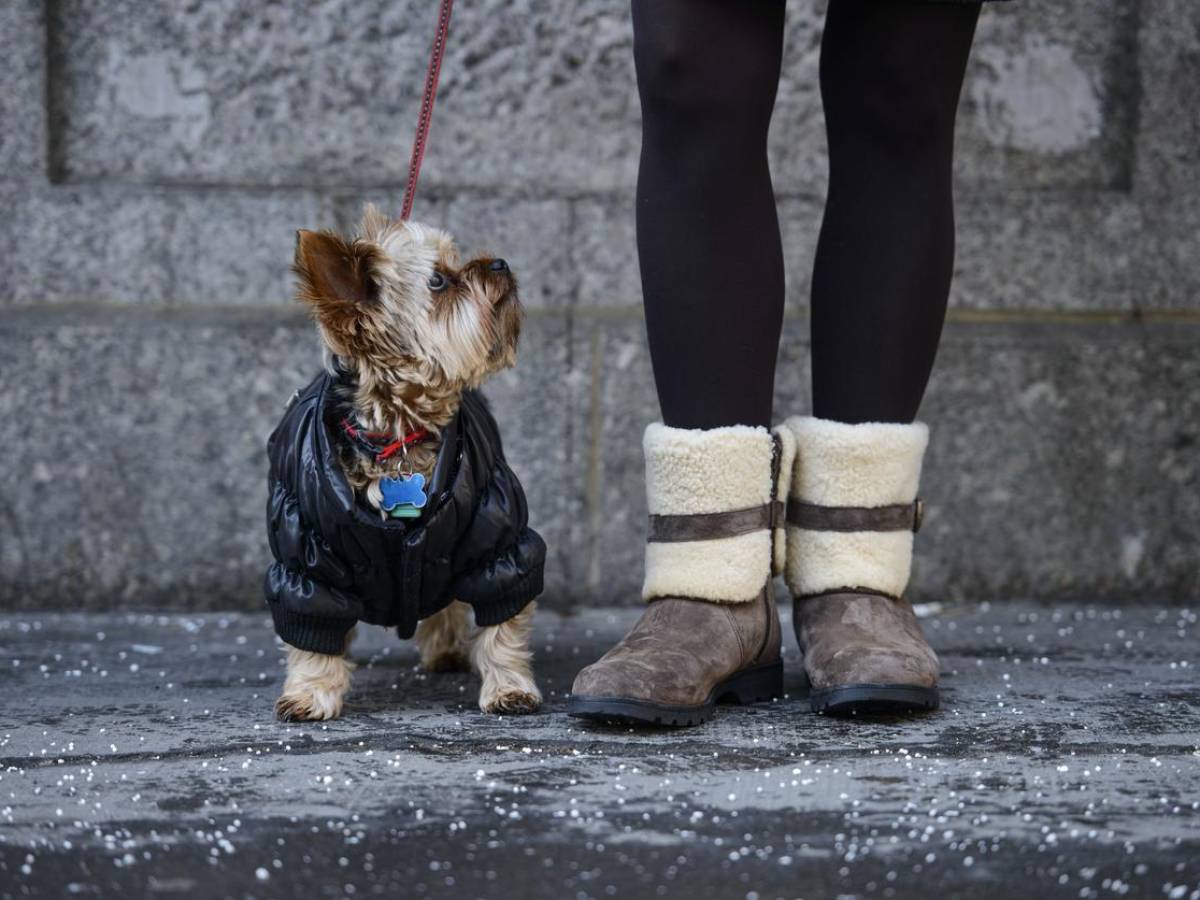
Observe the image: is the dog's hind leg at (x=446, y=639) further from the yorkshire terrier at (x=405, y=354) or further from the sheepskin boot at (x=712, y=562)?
the sheepskin boot at (x=712, y=562)

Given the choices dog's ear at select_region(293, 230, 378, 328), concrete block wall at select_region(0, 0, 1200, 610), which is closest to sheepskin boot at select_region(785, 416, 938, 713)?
dog's ear at select_region(293, 230, 378, 328)

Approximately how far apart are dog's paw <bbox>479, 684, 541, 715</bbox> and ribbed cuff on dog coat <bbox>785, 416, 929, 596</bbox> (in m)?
0.52

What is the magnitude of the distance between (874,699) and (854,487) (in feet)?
1.31

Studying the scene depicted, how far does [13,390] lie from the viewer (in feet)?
11.1

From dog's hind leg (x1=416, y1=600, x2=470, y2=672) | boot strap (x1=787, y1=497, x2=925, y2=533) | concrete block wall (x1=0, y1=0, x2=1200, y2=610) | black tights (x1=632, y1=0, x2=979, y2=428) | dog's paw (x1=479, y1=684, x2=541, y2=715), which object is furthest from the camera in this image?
concrete block wall (x1=0, y1=0, x2=1200, y2=610)

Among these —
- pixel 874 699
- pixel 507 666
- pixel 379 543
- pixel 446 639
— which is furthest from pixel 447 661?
pixel 874 699

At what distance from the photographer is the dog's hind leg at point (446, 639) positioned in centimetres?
274

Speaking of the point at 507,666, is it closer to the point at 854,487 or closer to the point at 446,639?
the point at 446,639

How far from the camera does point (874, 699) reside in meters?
2.21

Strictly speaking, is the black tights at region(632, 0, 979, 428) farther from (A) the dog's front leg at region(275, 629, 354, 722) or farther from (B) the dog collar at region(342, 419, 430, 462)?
(A) the dog's front leg at region(275, 629, 354, 722)

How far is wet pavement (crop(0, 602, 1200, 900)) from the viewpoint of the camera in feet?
5.10

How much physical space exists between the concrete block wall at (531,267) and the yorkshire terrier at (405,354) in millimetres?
973

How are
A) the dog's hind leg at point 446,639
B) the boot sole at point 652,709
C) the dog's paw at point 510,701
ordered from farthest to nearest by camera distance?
the dog's hind leg at point 446,639
the dog's paw at point 510,701
the boot sole at point 652,709

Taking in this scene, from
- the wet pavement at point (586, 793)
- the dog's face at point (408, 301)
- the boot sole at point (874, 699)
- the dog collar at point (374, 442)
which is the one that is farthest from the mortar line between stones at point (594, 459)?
the boot sole at point (874, 699)
